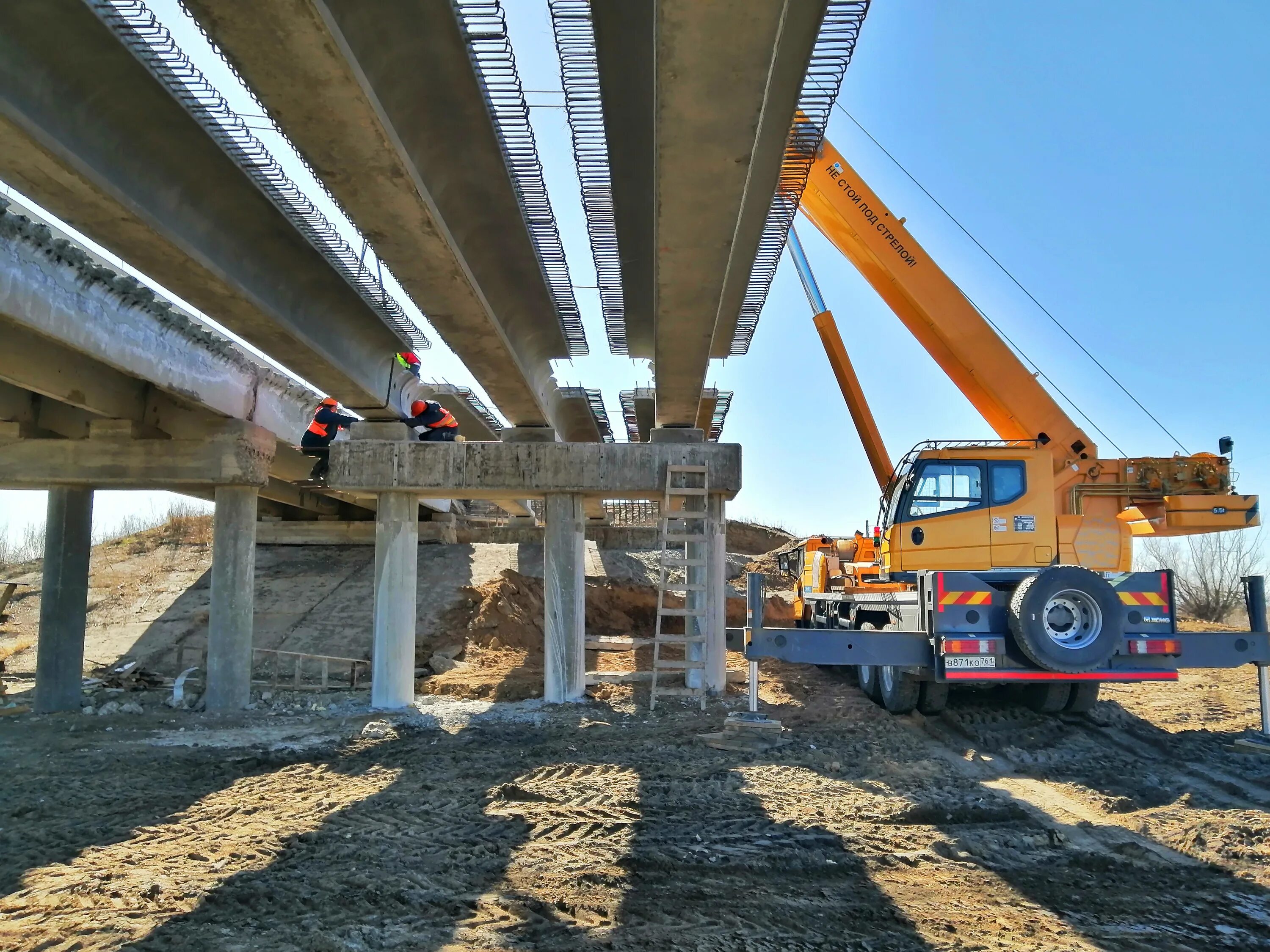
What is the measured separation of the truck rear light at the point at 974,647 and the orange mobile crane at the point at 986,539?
1 cm

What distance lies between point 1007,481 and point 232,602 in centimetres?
1090

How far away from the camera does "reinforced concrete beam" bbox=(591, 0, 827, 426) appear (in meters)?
4.94

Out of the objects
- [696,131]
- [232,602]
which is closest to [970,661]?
[696,131]

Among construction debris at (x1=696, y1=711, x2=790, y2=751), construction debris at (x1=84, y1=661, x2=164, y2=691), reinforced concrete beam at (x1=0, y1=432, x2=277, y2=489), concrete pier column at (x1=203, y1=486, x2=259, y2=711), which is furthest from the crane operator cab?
construction debris at (x1=84, y1=661, x2=164, y2=691)

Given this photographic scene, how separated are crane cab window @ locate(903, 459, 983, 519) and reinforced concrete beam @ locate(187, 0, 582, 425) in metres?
5.05

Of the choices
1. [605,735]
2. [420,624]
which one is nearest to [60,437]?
[420,624]

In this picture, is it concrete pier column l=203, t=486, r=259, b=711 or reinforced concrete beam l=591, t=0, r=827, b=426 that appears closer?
reinforced concrete beam l=591, t=0, r=827, b=426

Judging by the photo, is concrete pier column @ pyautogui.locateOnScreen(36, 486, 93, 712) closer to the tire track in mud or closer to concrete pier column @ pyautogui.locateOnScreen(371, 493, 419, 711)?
concrete pier column @ pyautogui.locateOnScreen(371, 493, 419, 711)

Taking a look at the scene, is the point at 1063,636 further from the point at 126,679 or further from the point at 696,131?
the point at 126,679

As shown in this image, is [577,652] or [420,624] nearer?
[577,652]

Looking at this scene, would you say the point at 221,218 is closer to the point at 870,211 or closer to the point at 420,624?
the point at 870,211

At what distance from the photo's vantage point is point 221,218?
322 inches

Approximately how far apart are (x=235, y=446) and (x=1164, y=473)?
12.5m

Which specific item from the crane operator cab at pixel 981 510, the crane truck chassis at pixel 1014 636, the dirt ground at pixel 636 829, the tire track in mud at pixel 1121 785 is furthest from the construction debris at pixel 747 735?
the crane operator cab at pixel 981 510
